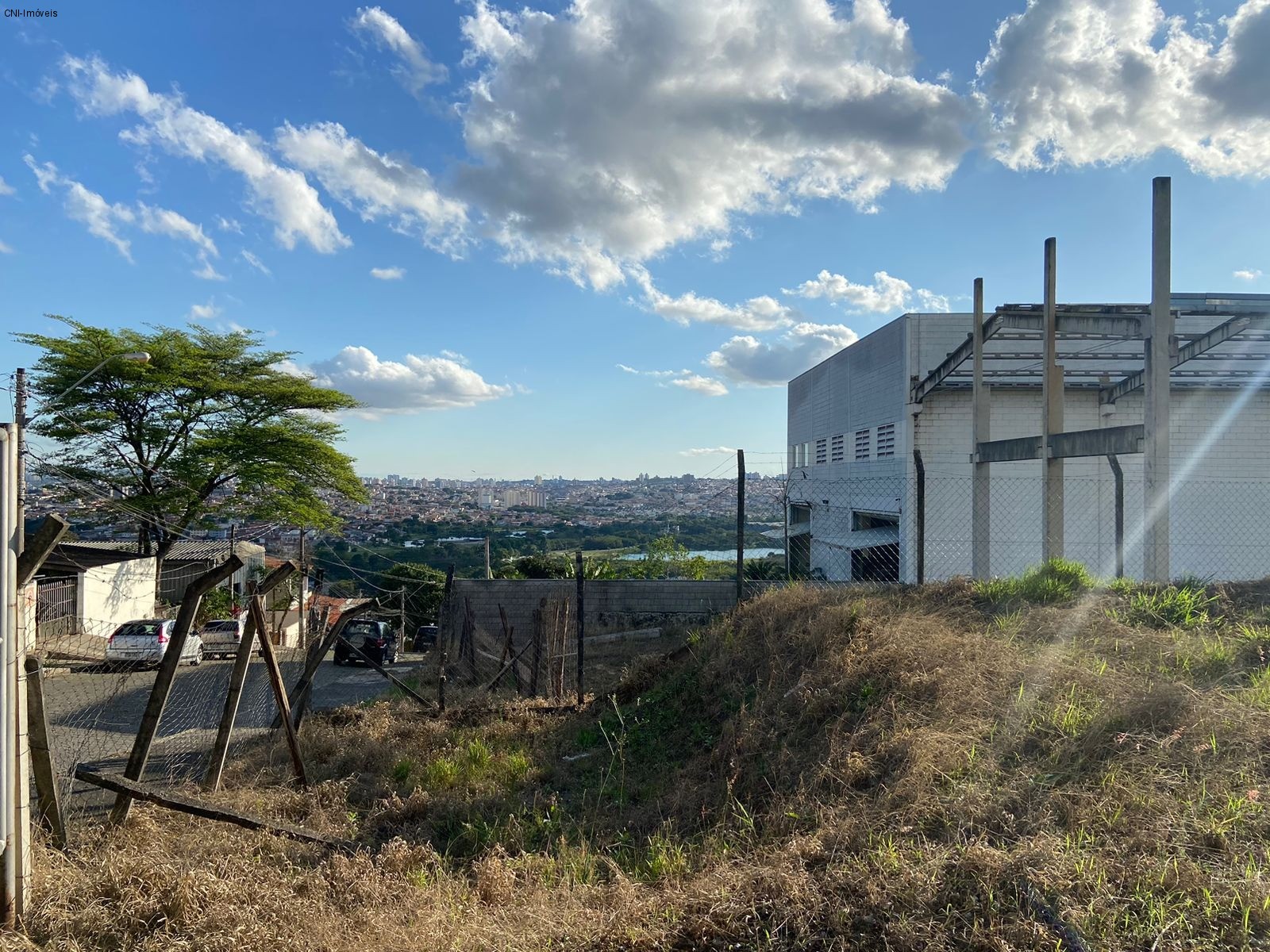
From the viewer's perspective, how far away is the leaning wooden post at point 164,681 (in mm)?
4375

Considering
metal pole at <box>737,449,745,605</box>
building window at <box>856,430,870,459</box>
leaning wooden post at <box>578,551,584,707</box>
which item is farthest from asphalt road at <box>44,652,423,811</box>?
building window at <box>856,430,870,459</box>

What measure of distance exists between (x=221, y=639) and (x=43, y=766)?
16493mm

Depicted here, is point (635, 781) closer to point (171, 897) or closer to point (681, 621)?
point (171, 897)

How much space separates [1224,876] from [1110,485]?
17.6 meters

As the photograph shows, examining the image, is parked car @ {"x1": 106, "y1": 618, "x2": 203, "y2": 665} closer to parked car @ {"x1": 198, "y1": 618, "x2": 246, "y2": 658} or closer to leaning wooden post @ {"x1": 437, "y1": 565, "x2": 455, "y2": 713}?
parked car @ {"x1": 198, "y1": 618, "x2": 246, "y2": 658}

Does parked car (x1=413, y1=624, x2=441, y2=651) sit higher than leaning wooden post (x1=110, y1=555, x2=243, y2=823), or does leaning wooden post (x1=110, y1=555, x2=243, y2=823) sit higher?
leaning wooden post (x1=110, y1=555, x2=243, y2=823)

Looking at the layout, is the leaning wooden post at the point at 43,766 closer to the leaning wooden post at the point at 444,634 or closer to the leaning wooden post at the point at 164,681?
the leaning wooden post at the point at 164,681

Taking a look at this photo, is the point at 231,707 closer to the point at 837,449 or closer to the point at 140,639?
the point at 140,639

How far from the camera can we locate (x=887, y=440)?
65.4 ft

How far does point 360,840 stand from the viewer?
4.54m

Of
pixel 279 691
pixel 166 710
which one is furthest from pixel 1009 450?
pixel 166 710

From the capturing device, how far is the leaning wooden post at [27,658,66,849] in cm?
→ 386

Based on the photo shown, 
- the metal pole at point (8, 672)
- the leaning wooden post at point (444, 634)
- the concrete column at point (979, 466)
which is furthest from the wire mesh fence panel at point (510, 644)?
the concrete column at point (979, 466)

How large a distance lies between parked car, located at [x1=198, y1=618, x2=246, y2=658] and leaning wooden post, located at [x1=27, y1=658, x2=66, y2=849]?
618 inches
